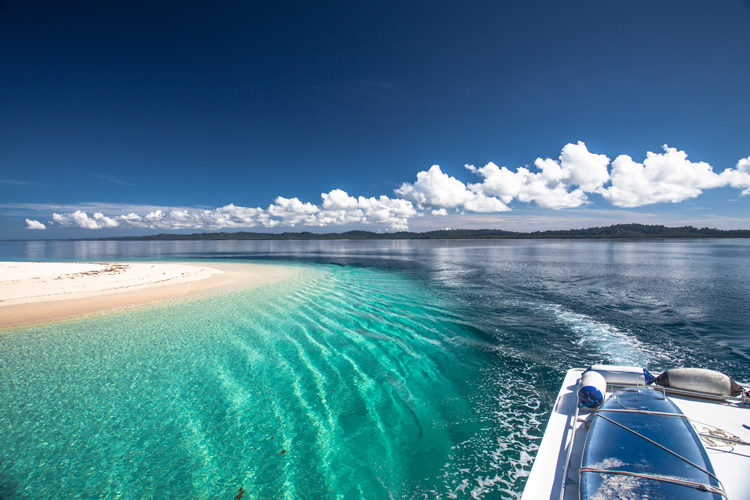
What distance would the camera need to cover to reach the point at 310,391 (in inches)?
356

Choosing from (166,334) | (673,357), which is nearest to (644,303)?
(673,357)

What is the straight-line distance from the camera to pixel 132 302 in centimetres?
2056

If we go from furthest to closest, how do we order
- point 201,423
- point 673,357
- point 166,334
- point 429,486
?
point 166,334
point 673,357
point 201,423
point 429,486

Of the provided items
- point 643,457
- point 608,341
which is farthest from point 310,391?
point 608,341

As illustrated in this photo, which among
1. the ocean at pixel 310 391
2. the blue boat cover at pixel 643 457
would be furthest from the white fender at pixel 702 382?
the ocean at pixel 310 391

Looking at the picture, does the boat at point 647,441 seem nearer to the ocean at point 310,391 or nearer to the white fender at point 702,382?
the white fender at point 702,382

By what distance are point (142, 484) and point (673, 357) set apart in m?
16.7

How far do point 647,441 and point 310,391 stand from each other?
754cm

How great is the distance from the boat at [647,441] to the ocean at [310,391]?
1.00 m

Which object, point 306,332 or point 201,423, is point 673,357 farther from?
point 201,423

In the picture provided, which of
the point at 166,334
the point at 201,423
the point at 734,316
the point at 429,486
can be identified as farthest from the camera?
the point at 734,316

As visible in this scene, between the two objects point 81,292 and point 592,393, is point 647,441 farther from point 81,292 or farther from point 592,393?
point 81,292

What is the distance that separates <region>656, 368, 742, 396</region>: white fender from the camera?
646cm

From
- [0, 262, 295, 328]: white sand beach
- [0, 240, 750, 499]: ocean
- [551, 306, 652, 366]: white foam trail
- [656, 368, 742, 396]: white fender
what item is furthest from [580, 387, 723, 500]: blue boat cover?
[0, 262, 295, 328]: white sand beach
